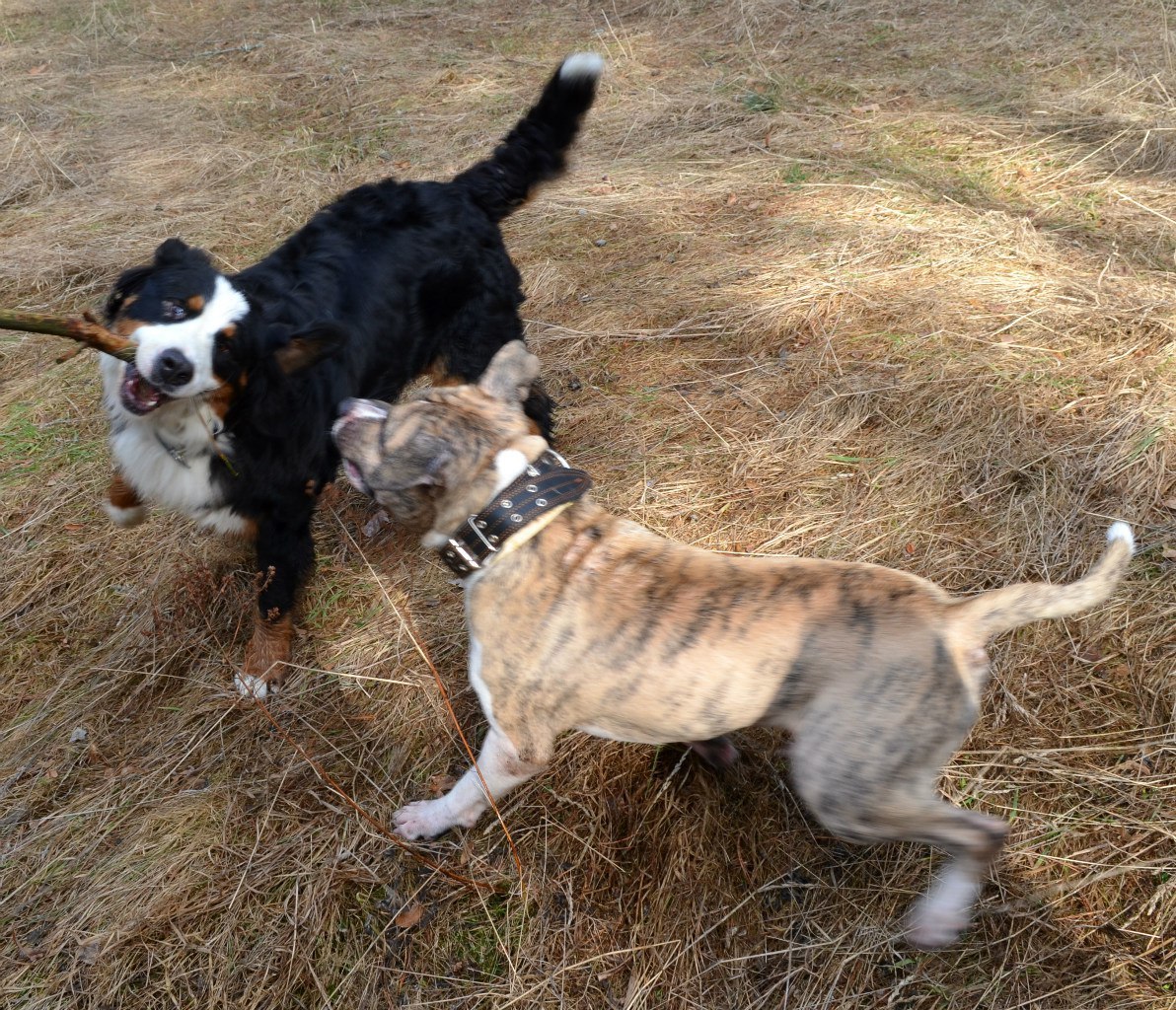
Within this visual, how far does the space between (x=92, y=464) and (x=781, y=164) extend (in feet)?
18.2

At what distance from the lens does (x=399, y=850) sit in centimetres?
276

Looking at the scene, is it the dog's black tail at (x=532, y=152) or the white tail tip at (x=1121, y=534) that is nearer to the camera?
the white tail tip at (x=1121, y=534)

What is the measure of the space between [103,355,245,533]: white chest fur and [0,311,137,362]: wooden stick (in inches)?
8.3

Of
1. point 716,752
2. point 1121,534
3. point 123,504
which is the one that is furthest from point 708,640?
point 123,504

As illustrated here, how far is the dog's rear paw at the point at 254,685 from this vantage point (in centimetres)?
319

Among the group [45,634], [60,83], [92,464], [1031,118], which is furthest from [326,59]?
[45,634]

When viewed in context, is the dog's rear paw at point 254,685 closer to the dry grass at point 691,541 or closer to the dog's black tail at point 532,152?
the dry grass at point 691,541

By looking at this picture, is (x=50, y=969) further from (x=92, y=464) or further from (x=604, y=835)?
(x=92, y=464)

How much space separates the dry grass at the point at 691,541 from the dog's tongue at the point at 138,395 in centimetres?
77

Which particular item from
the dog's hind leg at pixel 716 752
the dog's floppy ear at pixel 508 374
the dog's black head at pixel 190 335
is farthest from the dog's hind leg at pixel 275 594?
the dog's hind leg at pixel 716 752

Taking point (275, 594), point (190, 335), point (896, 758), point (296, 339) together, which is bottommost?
point (275, 594)

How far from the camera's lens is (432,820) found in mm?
2789

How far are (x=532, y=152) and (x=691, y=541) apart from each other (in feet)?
7.31

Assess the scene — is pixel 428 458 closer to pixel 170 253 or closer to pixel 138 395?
pixel 138 395
